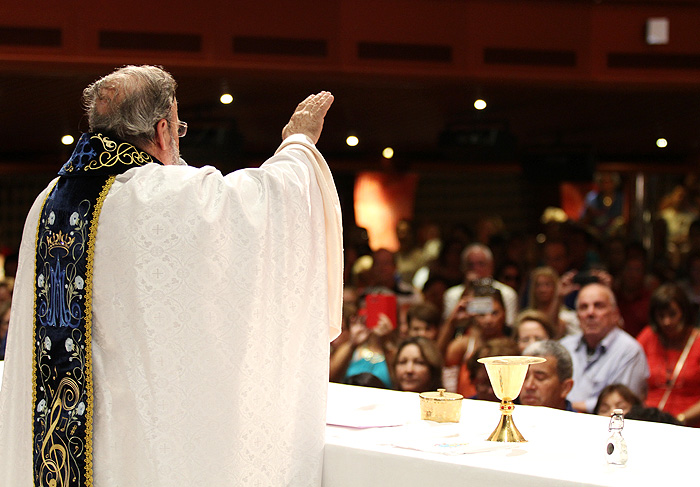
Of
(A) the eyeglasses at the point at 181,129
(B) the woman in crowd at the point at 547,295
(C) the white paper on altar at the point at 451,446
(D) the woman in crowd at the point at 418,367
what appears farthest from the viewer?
(B) the woman in crowd at the point at 547,295

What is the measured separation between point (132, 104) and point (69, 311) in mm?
502

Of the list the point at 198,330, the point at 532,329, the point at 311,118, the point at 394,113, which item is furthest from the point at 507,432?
the point at 394,113

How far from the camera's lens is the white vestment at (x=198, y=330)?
6.96 ft

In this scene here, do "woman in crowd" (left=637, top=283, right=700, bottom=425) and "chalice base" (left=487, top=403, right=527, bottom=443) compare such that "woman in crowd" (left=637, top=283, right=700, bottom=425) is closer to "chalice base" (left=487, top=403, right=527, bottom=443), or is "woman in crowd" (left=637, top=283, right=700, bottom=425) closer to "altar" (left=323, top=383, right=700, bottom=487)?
"altar" (left=323, top=383, right=700, bottom=487)

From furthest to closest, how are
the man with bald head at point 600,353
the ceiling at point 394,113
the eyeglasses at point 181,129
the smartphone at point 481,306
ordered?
the ceiling at point 394,113, the smartphone at point 481,306, the man with bald head at point 600,353, the eyeglasses at point 181,129

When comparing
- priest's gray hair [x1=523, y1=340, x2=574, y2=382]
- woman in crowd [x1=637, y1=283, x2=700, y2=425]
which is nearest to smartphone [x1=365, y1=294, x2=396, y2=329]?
priest's gray hair [x1=523, y1=340, x2=574, y2=382]

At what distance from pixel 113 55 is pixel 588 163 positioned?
4473 mm

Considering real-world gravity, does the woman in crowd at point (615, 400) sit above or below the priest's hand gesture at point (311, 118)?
below

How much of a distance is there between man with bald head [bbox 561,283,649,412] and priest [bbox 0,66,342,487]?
2.28 metres

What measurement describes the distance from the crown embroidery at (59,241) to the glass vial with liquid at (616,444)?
1.27 meters

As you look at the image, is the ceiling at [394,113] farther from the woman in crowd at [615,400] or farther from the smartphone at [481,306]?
the woman in crowd at [615,400]

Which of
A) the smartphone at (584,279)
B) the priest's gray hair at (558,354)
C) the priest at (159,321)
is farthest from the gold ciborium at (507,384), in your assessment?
the smartphone at (584,279)

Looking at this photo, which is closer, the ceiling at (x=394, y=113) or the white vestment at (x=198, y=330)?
the white vestment at (x=198, y=330)

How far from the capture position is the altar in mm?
1966
